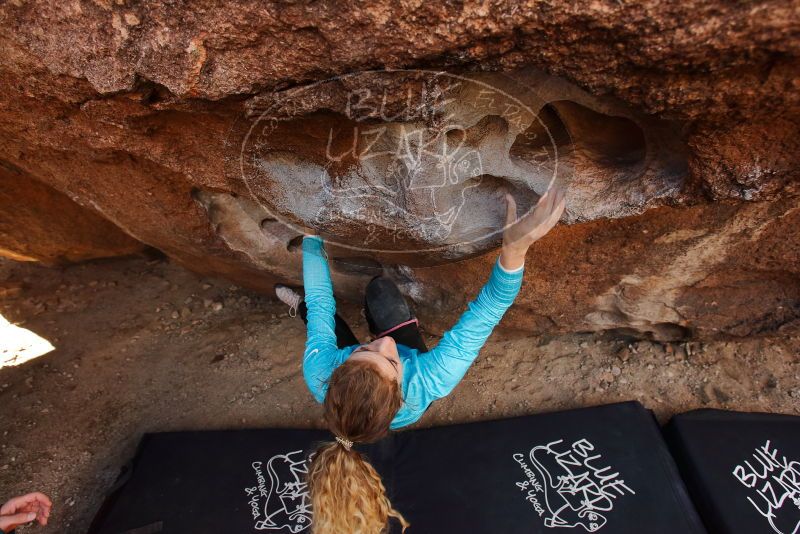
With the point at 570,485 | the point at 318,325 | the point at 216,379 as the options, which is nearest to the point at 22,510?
the point at 216,379

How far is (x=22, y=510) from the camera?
1.64 metres

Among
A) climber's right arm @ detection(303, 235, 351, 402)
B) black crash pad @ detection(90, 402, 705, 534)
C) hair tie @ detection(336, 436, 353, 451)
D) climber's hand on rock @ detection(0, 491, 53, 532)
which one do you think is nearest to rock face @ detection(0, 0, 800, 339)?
climber's right arm @ detection(303, 235, 351, 402)

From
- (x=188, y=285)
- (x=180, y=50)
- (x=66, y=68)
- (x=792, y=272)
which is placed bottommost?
(x=792, y=272)

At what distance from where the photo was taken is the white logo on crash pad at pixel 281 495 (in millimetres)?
2000

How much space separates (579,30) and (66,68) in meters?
1.23

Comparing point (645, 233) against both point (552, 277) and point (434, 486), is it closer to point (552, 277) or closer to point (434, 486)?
point (552, 277)

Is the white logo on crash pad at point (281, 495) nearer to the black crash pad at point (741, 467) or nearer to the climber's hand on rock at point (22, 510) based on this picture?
the climber's hand on rock at point (22, 510)

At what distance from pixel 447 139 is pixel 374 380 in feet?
2.27

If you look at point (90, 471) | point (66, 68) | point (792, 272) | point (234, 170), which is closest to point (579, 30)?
point (234, 170)

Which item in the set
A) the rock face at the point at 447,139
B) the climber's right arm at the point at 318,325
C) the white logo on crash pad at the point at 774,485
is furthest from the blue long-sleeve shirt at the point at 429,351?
the white logo on crash pad at the point at 774,485

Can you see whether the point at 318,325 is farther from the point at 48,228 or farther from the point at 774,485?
the point at 48,228

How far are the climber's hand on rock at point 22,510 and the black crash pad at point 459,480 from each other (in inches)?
16.9

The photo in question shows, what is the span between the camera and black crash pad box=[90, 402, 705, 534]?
189 cm

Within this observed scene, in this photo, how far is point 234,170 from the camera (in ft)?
5.45
